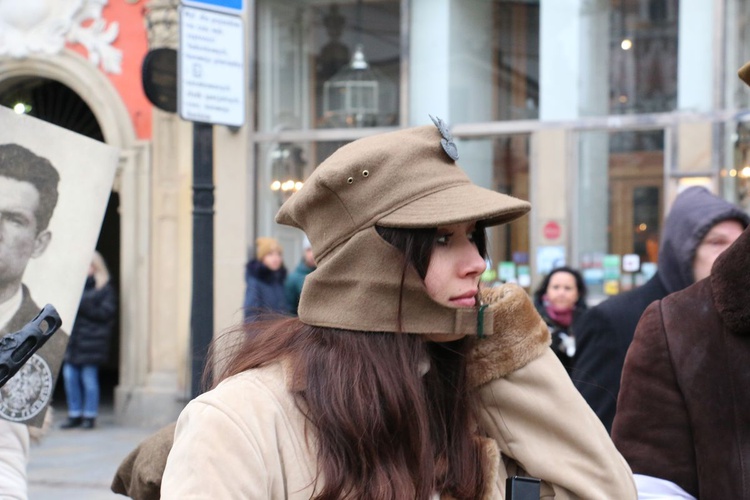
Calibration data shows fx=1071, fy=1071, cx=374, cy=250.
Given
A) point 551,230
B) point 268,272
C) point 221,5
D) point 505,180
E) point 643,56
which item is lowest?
point 268,272

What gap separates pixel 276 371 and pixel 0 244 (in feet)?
4.02

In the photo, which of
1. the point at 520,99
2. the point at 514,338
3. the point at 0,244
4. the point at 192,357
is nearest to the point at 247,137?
the point at 520,99

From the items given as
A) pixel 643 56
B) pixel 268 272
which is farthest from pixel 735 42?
pixel 268 272

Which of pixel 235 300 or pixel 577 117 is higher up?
pixel 577 117

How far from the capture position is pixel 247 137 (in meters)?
10.3

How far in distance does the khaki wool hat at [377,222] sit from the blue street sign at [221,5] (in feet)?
11.7

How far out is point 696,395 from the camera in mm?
2369

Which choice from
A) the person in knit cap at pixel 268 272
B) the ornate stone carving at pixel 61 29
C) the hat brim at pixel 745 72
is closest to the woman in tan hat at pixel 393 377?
the hat brim at pixel 745 72

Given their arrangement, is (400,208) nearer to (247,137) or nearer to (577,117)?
(577,117)

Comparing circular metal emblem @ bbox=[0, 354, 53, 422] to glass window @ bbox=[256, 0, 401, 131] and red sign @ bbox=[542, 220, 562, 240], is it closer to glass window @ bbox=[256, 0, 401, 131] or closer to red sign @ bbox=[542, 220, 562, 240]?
red sign @ bbox=[542, 220, 562, 240]

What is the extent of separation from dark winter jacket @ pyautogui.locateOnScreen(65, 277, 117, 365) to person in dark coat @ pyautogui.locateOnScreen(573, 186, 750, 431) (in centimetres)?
714

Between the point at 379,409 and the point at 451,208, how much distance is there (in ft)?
1.20

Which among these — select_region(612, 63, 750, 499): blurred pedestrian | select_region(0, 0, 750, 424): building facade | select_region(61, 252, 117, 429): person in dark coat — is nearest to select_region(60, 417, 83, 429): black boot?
select_region(61, 252, 117, 429): person in dark coat

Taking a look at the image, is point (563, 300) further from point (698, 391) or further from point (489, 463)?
point (489, 463)
